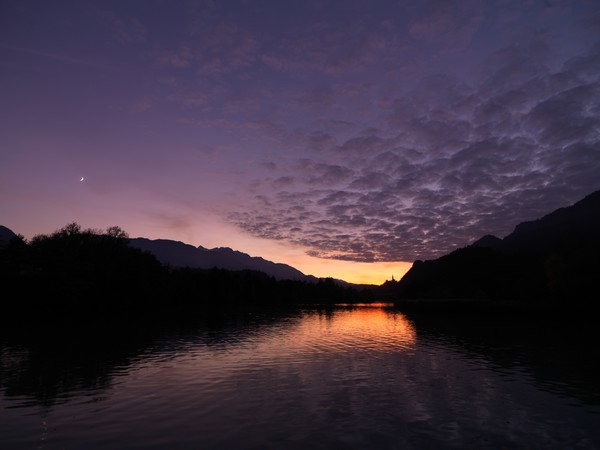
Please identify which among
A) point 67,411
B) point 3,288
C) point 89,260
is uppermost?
point 89,260

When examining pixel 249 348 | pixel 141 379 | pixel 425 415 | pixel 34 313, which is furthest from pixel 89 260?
pixel 425 415

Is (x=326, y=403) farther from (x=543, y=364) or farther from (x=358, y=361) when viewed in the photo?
(x=543, y=364)

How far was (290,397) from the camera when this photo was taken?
27781 mm

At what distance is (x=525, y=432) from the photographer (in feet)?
70.7

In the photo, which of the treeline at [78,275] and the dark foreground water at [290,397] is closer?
the dark foreground water at [290,397]

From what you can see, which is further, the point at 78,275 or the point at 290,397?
the point at 78,275

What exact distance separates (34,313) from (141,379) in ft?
261

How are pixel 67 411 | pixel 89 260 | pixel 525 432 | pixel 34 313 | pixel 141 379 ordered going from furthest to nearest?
pixel 89 260 < pixel 34 313 < pixel 141 379 < pixel 67 411 < pixel 525 432

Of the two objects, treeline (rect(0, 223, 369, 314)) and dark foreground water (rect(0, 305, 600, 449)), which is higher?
treeline (rect(0, 223, 369, 314))

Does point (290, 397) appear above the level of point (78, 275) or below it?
below

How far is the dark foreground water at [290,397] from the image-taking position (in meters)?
20.0

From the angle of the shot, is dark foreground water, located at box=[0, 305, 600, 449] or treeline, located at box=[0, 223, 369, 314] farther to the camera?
treeline, located at box=[0, 223, 369, 314]

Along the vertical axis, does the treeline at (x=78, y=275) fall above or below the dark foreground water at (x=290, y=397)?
above

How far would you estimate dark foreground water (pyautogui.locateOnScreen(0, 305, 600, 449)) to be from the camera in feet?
65.7
